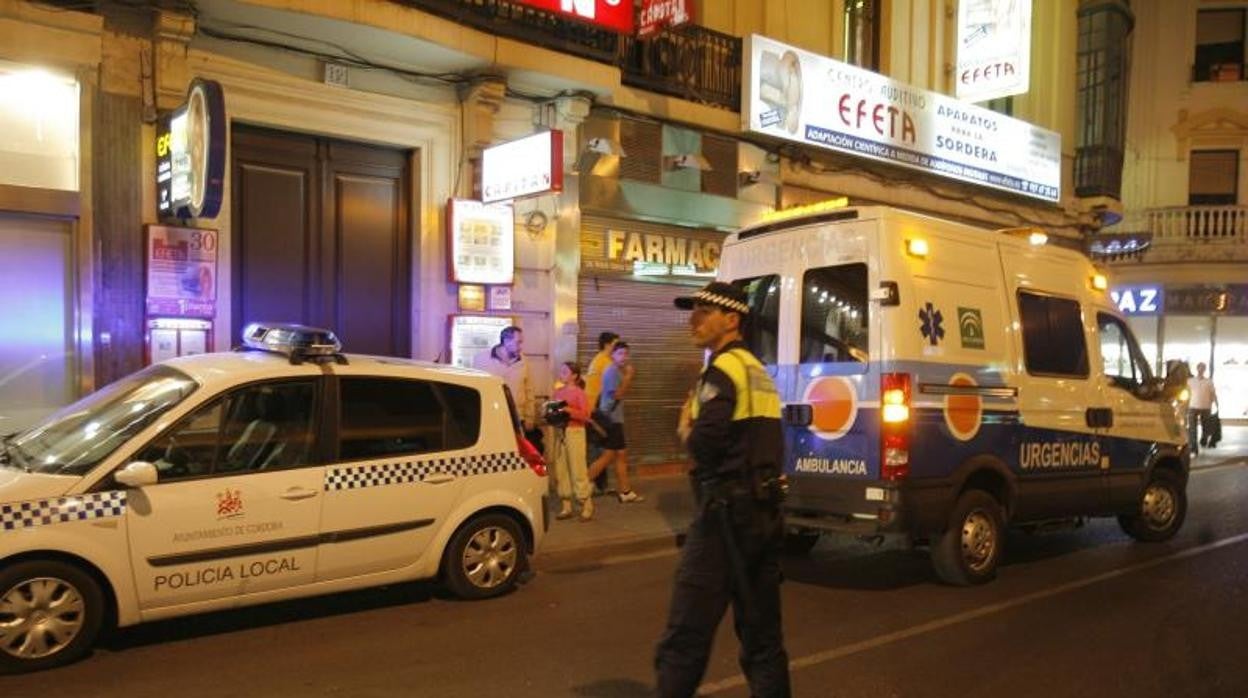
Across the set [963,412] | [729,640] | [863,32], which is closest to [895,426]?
[963,412]

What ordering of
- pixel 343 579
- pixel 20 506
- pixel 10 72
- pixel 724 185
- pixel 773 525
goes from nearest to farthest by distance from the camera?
pixel 773 525, pixel 20 506, pixel 343 579, pixel 10 72, pixel 724 185

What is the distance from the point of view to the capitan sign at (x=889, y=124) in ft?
43.4

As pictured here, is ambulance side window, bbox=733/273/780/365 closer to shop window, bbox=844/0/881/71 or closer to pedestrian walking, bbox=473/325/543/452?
pedestrian walking, bbox=473/325/543/452

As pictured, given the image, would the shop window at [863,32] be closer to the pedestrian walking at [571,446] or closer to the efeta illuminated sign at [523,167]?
the efeta illuminated sign at [523,167]

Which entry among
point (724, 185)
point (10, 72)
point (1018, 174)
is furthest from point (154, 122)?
point (1018, 174)

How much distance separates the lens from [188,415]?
540 cm

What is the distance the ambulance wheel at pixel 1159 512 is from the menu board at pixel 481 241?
6708mm

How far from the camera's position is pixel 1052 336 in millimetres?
7828

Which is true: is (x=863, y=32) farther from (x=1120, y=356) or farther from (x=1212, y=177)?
(x=1212, y=177)

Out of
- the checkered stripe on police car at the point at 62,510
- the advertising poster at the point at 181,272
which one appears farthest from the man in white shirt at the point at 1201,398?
the checkered stripe on police car at the point at 62,510

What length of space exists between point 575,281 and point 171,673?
741cm

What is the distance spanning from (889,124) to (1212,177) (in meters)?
15.5

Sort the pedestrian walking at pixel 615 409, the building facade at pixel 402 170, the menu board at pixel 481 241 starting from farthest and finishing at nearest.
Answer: the menu board at pixel 481 241
the pedestrian walking at pixel 615 409
the building facade at pixel 402 170

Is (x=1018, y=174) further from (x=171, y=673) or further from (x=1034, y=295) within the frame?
(x=171, y=673)
